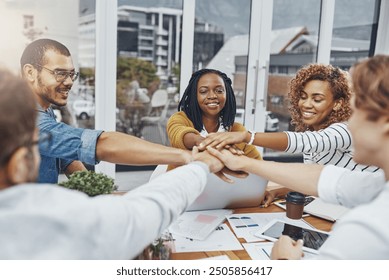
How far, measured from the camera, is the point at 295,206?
159 cm

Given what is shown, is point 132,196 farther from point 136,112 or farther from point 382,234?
point 136,112

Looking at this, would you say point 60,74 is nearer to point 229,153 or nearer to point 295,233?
point 229,153

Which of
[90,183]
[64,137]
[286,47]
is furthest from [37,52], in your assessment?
[286,47]

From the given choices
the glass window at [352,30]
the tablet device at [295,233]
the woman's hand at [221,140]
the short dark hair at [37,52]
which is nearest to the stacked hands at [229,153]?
the woman's hand at [221,140]

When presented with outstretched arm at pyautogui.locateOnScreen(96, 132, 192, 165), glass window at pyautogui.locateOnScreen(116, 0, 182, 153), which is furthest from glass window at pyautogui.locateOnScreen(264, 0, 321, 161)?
outstretched arm at pyautogui.locateOnScreen(96, 132, 192, 165)

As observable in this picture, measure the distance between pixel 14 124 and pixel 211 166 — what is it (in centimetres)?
92

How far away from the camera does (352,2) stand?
4.33 m

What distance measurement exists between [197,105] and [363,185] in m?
1.34

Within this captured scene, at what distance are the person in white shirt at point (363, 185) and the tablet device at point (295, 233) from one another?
178mm

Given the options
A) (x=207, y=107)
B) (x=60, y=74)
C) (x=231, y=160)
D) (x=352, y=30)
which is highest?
(x=352, y=30)

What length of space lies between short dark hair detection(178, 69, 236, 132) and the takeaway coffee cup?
2.76 ft

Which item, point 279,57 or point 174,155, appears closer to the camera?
point 174,155

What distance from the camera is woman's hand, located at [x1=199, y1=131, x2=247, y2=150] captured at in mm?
1749
